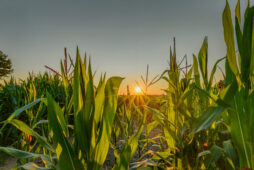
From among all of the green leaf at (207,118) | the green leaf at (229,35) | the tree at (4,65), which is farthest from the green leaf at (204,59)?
the tree at (4,65)

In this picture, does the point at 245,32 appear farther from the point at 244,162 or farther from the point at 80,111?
the point at 80,111

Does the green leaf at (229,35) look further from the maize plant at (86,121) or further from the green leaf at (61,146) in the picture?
the green leaf at (61,146)

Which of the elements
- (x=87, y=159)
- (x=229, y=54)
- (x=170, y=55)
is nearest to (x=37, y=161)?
(x=87, y=159)

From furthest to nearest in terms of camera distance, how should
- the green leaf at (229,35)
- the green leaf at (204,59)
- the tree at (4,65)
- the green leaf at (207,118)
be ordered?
the tree at (4,65) < the green leaf at (204,59) < the green leaf at (229,35) < the green leaf at (207,118)

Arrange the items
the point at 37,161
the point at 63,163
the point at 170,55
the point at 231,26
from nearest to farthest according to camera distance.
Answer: the point at 63,163, the point at 231,26, the point at 170,55, the point at 37,161

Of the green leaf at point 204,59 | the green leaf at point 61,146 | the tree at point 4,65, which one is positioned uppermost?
the tree at point 4,65

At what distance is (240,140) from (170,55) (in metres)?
0.56

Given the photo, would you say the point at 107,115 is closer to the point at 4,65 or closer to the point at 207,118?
the point at 207,118

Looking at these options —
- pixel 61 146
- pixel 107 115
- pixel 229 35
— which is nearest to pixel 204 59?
pixel 229 35

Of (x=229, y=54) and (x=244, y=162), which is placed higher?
(x=229, y=54)

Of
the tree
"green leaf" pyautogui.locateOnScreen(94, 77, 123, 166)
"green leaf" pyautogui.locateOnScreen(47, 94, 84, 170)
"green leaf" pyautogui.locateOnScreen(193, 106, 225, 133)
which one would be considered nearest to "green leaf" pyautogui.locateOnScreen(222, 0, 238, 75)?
"green leaf" pyautogui.locateOnScreen(193, 106, 225, 133)

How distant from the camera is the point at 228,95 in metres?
0.65

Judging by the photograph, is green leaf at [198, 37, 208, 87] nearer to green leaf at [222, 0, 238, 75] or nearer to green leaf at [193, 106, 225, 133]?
green leaf at [222, 0, 238, 75]

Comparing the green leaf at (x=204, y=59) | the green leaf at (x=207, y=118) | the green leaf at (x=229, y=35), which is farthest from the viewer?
the green leaf at (x=204, y=59)
